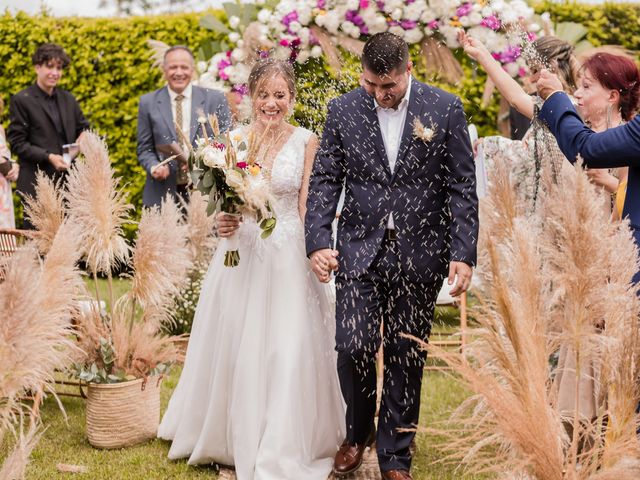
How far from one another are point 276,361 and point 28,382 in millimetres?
2074

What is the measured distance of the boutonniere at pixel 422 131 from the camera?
3623 millimetres

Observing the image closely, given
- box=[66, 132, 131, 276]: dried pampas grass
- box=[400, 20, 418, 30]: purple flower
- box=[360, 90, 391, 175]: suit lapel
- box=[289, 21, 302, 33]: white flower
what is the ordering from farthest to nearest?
box=[289, 21, 302, 33]: white flower → box=[400, 20, 418, 30]: purple flower → box=[66, 132, 131, 276]: dried pampas grass → box=[360, 90, 391, 175]: suit lapel

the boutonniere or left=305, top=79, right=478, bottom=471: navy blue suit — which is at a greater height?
the boutonniere

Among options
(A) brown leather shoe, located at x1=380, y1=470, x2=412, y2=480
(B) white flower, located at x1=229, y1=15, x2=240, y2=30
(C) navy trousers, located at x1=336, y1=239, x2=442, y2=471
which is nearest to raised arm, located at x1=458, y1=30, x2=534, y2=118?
(C) navy trousers, located at x1=336, y1=239, x2=442, y2=471

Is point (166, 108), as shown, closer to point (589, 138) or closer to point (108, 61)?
point (108, 61)

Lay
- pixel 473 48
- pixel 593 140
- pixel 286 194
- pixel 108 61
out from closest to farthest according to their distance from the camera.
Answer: pixel 593 140 < pixel 473 48 < pixel 286 194 < pixel 108 61

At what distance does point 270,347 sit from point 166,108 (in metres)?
3.51

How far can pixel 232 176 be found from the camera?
3797mm

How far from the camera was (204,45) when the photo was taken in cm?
Result: 848

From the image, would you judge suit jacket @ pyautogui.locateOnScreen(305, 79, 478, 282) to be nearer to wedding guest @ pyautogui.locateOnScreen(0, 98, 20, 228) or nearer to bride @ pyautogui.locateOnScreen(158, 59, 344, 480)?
bride @ pyautogui.locateOnScreen(158, 59, 344, 480)

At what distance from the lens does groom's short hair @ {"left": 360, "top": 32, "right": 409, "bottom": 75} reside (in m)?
3.51

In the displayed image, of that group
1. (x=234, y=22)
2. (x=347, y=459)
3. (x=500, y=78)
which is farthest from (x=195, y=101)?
(x=500, y=78)

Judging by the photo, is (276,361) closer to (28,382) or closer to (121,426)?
(121,426)

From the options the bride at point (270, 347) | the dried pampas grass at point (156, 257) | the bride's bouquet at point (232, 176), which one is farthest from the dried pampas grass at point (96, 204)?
the bride at point (270, 347)
